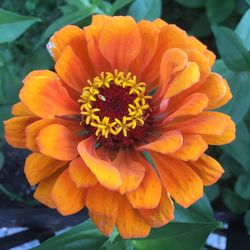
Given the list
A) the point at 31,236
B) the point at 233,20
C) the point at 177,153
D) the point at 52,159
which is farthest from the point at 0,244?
the point at 233,20

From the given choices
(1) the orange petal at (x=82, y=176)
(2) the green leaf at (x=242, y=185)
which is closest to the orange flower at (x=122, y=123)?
(1) the orange petal at (x=82, y=176)

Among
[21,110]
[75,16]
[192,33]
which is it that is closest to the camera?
[21,110]

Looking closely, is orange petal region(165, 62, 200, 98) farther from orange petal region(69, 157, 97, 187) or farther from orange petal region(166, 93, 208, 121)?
orange petal region(69, 157, 97, 187)

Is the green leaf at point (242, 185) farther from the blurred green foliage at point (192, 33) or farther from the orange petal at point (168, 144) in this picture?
the orange petal at point (168, 144)

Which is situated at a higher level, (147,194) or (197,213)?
(147,194)

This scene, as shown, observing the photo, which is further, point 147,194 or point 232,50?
point 232,50

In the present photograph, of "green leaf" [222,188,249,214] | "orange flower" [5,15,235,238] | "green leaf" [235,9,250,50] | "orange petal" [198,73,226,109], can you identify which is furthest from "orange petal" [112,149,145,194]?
"green leaf" [222,188,249,214]

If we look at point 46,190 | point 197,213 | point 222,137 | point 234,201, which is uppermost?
point 222,137

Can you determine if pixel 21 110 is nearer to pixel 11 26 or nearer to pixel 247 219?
pixel 11 26

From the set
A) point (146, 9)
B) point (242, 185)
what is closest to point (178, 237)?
point (242, 185)
